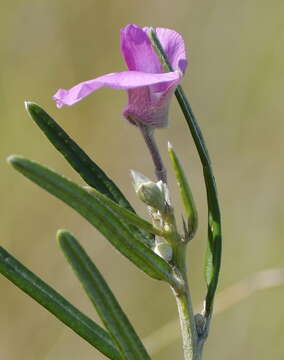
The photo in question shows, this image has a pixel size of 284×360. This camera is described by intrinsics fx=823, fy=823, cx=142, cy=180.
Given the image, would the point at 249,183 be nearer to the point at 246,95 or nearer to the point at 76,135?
the point at 246,95

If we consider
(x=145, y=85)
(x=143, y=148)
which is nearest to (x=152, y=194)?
(x=145, y=85)

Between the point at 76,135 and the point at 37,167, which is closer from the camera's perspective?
the point at 37,167

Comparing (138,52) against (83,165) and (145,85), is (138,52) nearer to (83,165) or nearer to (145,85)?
(145,85)

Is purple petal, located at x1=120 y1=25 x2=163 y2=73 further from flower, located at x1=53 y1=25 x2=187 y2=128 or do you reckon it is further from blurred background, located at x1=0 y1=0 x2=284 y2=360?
blurred background, located at x1=0 y1=0 x2=284 y2=360

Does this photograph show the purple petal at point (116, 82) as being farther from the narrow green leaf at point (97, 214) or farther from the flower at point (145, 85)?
the narrow green leaf at point (97, 214)

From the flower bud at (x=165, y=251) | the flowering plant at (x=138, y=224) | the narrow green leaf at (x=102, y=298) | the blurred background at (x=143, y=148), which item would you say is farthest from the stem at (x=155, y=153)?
the blurred background at (x=143, y=148)

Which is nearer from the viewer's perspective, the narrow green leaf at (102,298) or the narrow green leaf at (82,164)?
the narrow green leaf at (102,298)

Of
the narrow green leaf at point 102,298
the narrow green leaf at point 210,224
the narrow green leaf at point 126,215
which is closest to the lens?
the narrow green leaf at point 102,298

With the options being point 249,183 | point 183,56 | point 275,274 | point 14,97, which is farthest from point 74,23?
point 183,56
